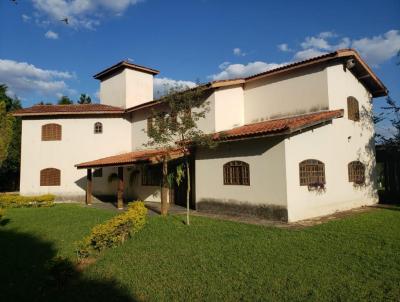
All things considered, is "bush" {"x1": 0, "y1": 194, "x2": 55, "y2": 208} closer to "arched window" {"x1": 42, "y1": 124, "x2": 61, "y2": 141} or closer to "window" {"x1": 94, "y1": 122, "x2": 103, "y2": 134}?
"arched window" {"x1": 42, "y1": 124, "x2": 61, "y2": 141}

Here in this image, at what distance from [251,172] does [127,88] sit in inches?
547

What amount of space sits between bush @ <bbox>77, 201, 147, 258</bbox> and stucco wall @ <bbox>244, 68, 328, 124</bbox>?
353 inches

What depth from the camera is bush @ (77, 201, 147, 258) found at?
801 cm

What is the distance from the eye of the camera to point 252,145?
12.6 m

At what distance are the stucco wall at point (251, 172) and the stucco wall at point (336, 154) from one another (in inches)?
16.0

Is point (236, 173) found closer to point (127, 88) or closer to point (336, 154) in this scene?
point (336, 154)

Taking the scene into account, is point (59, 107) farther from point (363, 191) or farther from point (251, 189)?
point (363, 191)

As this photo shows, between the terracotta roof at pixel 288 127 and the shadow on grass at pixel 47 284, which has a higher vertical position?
the terracotta roof at pixel 288 127

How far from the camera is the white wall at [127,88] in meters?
22.9

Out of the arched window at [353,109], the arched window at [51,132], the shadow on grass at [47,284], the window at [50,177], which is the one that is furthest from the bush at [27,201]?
the arched window at [353,109]

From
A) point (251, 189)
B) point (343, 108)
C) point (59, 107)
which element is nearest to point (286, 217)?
point (251, 189)

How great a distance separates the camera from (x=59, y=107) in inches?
852

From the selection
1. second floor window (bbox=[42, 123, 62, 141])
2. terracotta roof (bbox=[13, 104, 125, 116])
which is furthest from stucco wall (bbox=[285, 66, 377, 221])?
second floor window (bbox=[42, 123, 62, 141])

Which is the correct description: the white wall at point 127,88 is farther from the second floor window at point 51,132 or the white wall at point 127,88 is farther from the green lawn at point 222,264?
the green lawn at point 222,264
